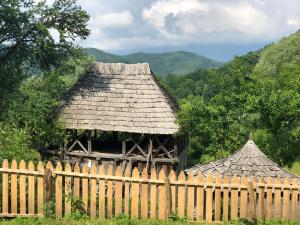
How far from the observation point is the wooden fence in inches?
433

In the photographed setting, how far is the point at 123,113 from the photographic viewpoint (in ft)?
68.2

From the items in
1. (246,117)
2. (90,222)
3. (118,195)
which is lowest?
(90,222)

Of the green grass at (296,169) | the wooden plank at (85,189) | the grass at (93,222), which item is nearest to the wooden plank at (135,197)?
the grass at (93,222)

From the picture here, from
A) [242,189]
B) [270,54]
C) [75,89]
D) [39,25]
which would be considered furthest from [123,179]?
[270,54]

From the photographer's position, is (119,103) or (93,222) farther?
(119,103)

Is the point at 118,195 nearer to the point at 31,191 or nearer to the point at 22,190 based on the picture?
the point at 31,191

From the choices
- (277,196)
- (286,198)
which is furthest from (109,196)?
(286,198)

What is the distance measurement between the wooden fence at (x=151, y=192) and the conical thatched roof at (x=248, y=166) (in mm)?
2287

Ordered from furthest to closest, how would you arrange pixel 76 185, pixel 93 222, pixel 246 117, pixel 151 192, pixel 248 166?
pixel 246 117
pixel 248 166
pixel 76 185
pixel 151 192
pixel 93 222

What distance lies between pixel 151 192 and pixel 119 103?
10735mm

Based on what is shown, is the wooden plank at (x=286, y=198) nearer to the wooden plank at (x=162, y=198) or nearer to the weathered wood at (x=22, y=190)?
the wooden plank at (x=162, y=198)

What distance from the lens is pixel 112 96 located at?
21703 millimetres

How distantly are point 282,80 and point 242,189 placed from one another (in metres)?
13.9

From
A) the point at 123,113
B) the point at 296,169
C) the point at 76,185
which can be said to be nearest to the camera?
the point at 76,185
